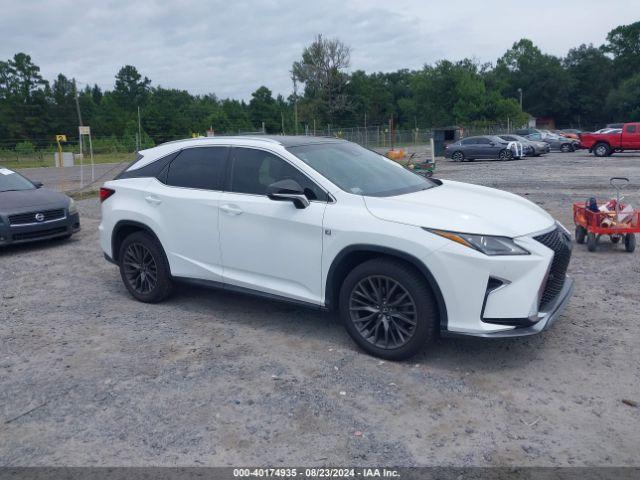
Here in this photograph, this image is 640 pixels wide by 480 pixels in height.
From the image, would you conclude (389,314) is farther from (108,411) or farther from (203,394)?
(108,411)

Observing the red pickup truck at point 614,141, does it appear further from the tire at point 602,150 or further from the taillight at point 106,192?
the taillight at point 106,192

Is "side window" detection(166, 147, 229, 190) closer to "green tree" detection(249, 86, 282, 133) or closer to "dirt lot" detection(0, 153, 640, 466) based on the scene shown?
"dirt lot" detection(0, 153, 640, 466)

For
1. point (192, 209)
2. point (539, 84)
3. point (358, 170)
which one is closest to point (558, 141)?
point (358, 170)

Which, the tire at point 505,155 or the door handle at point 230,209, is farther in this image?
the tire at point 505,155

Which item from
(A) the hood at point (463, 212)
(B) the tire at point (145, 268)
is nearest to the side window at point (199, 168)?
(B) the tire at point (145, 268)

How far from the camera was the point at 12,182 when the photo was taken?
411 inches

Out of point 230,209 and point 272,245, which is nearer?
point 272,245

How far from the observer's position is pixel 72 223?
33.1ft

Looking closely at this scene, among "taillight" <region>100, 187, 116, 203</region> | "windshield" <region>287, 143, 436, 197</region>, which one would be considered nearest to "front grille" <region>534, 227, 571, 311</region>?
"windshield" <region>287, 143, 436, 197</region>

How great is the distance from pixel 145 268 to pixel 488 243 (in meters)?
3.66

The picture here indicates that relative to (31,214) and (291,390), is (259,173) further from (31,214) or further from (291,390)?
(31,214)

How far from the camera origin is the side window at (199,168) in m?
5.66

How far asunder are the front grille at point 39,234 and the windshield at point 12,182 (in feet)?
3.95

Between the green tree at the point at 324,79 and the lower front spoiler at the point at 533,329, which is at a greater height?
the green tree at the point at 324,79
